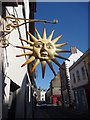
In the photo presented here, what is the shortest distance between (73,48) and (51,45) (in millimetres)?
27366

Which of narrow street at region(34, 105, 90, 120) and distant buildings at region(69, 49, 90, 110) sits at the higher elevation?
distant buildings at region(69, 49, 90, 110)

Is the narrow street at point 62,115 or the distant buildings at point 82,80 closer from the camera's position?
the narrow street at point 62,115

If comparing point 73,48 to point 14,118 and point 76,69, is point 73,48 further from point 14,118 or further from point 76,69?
point 14,118

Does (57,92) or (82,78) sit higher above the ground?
(82,78)

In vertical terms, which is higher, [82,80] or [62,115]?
[82,80]

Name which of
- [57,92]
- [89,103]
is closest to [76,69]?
[89,103]

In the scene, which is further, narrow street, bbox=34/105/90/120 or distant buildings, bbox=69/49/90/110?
distant buildings, bbox=69/49/90/110

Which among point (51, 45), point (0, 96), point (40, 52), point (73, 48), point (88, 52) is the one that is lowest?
point (0, 96)

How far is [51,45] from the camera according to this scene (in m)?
2.11

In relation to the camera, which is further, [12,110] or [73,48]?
[73,48]

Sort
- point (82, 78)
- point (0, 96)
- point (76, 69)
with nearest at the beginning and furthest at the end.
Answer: point (0, 96) < point (82, 78) < point (76, 69)

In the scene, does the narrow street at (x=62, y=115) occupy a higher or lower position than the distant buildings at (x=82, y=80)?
lower

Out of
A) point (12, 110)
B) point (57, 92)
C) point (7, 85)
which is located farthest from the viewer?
point (57, 92)

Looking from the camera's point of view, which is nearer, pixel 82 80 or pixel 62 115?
pixel 62 115
